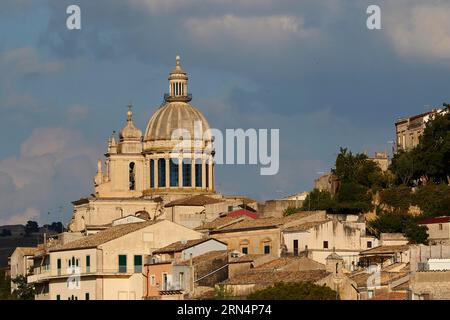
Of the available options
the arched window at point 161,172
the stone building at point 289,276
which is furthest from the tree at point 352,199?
the arched window at point 161,172

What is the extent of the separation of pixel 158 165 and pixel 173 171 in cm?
97

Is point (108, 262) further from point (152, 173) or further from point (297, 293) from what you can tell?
point (152, 173)

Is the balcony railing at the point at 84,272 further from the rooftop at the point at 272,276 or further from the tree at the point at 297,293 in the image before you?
the tree at the point at 297,293

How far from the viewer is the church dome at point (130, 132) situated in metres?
128

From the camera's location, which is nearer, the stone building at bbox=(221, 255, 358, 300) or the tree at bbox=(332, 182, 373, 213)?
the stone building at bbox=(221, 255, 358, 300)

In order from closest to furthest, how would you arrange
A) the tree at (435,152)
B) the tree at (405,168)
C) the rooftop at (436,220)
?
the rooftop at (436,220) < the tree at (435,152) < the tree at (405,168)

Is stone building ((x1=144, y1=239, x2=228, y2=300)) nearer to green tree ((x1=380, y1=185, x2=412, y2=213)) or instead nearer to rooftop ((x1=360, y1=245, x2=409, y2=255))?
rooftop ((x1=360, y1=245, x2=409, y2=255))

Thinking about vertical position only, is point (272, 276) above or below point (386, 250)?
below

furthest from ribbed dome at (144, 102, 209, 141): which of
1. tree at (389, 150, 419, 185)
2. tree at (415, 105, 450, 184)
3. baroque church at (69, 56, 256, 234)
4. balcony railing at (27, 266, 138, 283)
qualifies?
balcony railing at (27, 266, 138, 283)

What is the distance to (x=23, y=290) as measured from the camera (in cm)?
10650

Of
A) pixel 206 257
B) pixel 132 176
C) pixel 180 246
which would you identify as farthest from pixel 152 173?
pixel 206 257

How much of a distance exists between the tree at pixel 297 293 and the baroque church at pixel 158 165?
41817 mm

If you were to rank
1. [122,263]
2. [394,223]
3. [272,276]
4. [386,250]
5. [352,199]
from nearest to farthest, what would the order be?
[272,276] < [386,250] < [122,263] < [394,223] < [352,199]

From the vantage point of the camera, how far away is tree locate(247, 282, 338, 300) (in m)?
78.1
